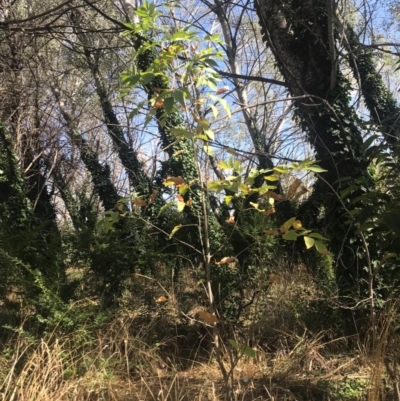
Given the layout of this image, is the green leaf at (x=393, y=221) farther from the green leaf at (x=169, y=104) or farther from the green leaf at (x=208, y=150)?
the green leaf at (x=169, y=104)

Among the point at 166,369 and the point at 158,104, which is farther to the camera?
the point at 166,369

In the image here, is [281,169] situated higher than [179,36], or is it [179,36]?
[179,36]

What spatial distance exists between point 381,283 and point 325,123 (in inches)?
64.2

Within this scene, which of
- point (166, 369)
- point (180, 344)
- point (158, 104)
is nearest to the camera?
point (158, 104)

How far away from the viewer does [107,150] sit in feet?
42.7

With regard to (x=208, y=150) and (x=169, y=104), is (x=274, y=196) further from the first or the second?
(x=169, y=104)

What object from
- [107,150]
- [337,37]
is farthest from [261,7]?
[107,150]

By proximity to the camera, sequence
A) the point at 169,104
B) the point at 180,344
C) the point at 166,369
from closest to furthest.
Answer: the point at 169,104
the point at 166,369
the point at 180,344

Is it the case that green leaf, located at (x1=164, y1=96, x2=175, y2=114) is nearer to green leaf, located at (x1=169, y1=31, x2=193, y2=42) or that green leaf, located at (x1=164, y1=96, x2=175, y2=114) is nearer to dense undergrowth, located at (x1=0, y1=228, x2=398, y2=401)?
green leaf, located at (x1=169, y1=31, x2=193, y2=42)

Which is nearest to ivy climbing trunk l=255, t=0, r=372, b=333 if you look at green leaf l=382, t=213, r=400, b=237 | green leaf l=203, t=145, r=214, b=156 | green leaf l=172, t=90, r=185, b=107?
green leaf l=382, t=213, r=400, b=237

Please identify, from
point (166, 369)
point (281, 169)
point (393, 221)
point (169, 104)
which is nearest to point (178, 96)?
point (169, 104)

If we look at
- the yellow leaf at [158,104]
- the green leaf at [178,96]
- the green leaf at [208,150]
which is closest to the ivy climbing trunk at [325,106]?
the green leaf at [208,150]

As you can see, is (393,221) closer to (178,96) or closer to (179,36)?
(178,96)

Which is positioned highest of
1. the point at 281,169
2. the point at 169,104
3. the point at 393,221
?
the point at 169,104
